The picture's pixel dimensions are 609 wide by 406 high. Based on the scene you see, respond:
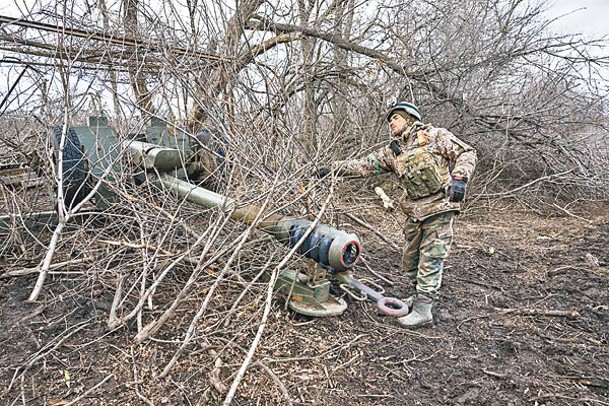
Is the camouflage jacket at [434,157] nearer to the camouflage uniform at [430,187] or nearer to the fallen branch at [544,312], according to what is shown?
the camouflage uniform at [430,187]

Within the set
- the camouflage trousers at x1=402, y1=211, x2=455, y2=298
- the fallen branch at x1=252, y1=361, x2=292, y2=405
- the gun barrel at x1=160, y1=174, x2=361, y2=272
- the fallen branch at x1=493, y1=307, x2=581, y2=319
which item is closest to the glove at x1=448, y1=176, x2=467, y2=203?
the camouflage trousers at x1=402, y1=211, x2=455, y2=298

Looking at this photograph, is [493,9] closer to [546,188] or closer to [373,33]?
[373,33]

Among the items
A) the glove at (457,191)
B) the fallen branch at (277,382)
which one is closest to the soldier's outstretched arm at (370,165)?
the glove at (457,191)

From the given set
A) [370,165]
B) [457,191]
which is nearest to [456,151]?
[457,191]

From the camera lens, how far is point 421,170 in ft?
11.4

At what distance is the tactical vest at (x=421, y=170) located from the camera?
136 inches

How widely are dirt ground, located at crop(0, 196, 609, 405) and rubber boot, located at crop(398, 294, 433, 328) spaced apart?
68 mm

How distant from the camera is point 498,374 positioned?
9.20ft

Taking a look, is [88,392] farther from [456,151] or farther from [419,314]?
[456,151]

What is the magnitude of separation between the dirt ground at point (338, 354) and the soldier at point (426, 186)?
1.00ft

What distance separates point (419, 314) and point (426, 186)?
1015 millimetres

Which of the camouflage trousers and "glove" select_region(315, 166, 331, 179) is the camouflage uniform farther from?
"glove" select_region(315, 166, 331, 179)

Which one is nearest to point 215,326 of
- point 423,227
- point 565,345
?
point 423,227

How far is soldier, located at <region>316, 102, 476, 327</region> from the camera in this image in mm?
3471
